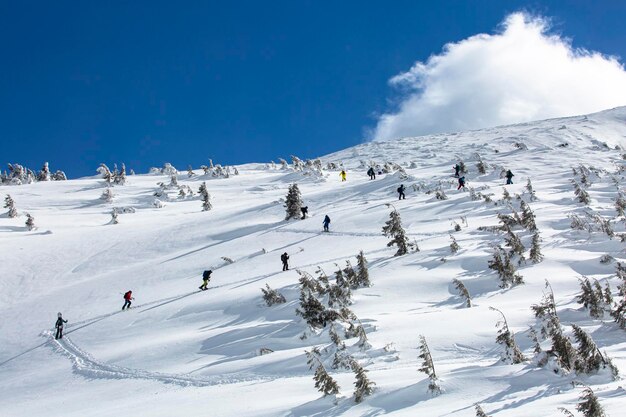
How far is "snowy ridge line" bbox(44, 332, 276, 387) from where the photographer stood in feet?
40.0

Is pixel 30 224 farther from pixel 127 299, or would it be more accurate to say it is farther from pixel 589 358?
pixel 589 358

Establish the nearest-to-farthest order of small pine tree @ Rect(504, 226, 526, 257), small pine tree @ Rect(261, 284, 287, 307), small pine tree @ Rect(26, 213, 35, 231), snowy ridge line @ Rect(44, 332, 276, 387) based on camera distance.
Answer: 1. snowy ridge line @ Rect(44, 332, 276, 387)
2. small pine tree @ Rect(261, 284, 287, 307)
3. small pine tree @ Rect(504, 226, 526, 257)
4. small pine tree @ Rect(26, 213, 35, 231)

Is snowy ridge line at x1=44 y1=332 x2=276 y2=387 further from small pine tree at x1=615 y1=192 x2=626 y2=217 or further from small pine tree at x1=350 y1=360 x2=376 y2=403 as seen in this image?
small pine tree at x1=615 y1=192 x2=626 y2=217

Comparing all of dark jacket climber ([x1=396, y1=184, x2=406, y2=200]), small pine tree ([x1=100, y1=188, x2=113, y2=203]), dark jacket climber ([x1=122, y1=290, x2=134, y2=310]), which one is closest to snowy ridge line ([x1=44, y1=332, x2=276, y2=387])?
dark jacket climber ([x1=122, y1=290, x2=134, y2=310])

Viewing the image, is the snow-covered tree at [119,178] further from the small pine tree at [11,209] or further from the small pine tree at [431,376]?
the small pine tree at [431,376]

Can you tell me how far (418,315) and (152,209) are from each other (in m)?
30.1

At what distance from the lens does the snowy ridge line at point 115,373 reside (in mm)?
12203

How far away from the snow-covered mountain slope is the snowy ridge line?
6 centimetres

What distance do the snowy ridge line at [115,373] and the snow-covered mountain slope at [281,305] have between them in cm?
6

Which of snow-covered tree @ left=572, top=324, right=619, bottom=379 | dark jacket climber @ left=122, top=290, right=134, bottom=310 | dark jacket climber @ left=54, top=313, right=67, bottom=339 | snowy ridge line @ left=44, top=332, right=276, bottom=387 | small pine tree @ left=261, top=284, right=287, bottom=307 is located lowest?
snow-covered tree @ left=572, top=324, right=619, bottom=379

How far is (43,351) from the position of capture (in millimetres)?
17859

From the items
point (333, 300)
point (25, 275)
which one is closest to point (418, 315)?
point (333, 300)

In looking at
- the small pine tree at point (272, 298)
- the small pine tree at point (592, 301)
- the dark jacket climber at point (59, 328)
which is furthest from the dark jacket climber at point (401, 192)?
the dark jacket climber at point (59, 328)

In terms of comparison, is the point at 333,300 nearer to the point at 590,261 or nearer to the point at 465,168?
the point at 590,261
